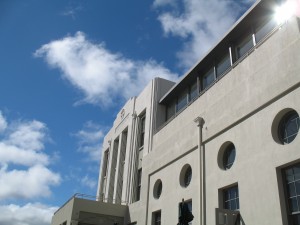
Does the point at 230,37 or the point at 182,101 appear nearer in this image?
the point at 230,37

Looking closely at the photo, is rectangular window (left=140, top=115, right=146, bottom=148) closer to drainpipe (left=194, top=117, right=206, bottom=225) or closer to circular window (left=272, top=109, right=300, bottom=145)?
drainpipe (left=194, top=117, right=206, bottom=225)

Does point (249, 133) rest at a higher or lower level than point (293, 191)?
higher

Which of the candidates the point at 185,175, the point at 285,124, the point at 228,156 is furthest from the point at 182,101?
the point at 285,124

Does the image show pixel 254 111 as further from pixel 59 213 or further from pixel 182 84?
pixel 59 213

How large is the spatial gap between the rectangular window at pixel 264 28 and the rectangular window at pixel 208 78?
3764 mm

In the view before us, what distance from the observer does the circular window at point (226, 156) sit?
15.7 metres

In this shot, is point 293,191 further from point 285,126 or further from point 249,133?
point 249,133

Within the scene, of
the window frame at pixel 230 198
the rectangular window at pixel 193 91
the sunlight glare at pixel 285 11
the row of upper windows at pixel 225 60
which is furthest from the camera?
the rectangular window at pixel 193 91

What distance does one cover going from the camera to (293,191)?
40.2 feet

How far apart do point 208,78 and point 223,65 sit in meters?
1.57

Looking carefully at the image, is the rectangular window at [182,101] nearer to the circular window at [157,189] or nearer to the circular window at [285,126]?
the circular window at [157,189]

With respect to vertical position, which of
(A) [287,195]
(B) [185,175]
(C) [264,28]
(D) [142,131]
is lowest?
(A) [287,195]

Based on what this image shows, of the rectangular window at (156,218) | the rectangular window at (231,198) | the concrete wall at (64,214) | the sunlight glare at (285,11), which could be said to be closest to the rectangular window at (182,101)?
the rectangular window at (156,218)

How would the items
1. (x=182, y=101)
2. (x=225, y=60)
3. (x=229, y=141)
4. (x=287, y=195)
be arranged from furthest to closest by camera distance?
(x=182, y=101), (x=225, y=60), (x=229, y=141), (x=287, y=195)
